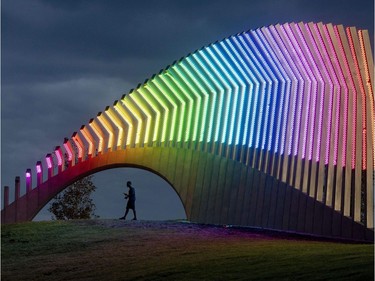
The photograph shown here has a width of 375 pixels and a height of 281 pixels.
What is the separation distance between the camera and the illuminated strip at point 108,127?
30984mm

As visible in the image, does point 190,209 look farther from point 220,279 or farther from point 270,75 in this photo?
point 220,279

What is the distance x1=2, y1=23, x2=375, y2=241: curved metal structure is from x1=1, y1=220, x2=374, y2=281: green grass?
135 cm

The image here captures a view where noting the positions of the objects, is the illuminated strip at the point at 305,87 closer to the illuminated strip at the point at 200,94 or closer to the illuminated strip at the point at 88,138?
the illuminated strip at the point at 200,94

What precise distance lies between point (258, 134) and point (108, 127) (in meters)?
6.16

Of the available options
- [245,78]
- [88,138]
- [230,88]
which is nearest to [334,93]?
[245,78]

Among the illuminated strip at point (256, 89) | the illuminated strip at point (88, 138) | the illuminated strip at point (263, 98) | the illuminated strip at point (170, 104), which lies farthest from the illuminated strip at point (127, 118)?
the illuminated strip at point (263, 98)

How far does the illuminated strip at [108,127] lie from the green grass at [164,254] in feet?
12.3

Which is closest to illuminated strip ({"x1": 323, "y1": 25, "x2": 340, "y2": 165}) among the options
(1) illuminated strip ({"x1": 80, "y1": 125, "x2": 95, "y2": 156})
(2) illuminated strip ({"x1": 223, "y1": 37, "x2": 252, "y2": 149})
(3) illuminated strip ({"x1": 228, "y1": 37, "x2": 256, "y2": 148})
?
(3) illuminated strip ({"x1": 228, "y1": 37, "x2": 256, "y2": 148})

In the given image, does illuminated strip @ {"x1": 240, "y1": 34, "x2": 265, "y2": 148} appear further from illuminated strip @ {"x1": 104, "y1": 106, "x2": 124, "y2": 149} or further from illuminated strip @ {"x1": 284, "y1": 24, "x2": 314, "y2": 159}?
illuminated strip @ {"x1": 104, "y1": 106, "x2": 124, "y2": 149}

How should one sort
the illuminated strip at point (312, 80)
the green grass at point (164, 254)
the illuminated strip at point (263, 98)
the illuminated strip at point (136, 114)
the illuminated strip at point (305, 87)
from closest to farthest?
the green grass at point (164, 254)
the illuminated strip at point (312, 80)
the illuminated strip at point (305, 87)
the illuminated strip at point (263, 98)
the illuminated strip at point (136, 114)

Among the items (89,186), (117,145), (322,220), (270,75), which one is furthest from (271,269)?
A: (89,186)

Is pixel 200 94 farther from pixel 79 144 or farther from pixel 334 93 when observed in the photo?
pixel 79 144

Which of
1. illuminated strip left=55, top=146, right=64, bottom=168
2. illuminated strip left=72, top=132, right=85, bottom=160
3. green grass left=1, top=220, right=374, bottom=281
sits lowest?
green grass left=1, top=220, right=374, bottom=281

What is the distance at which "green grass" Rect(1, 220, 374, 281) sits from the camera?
729 inches
